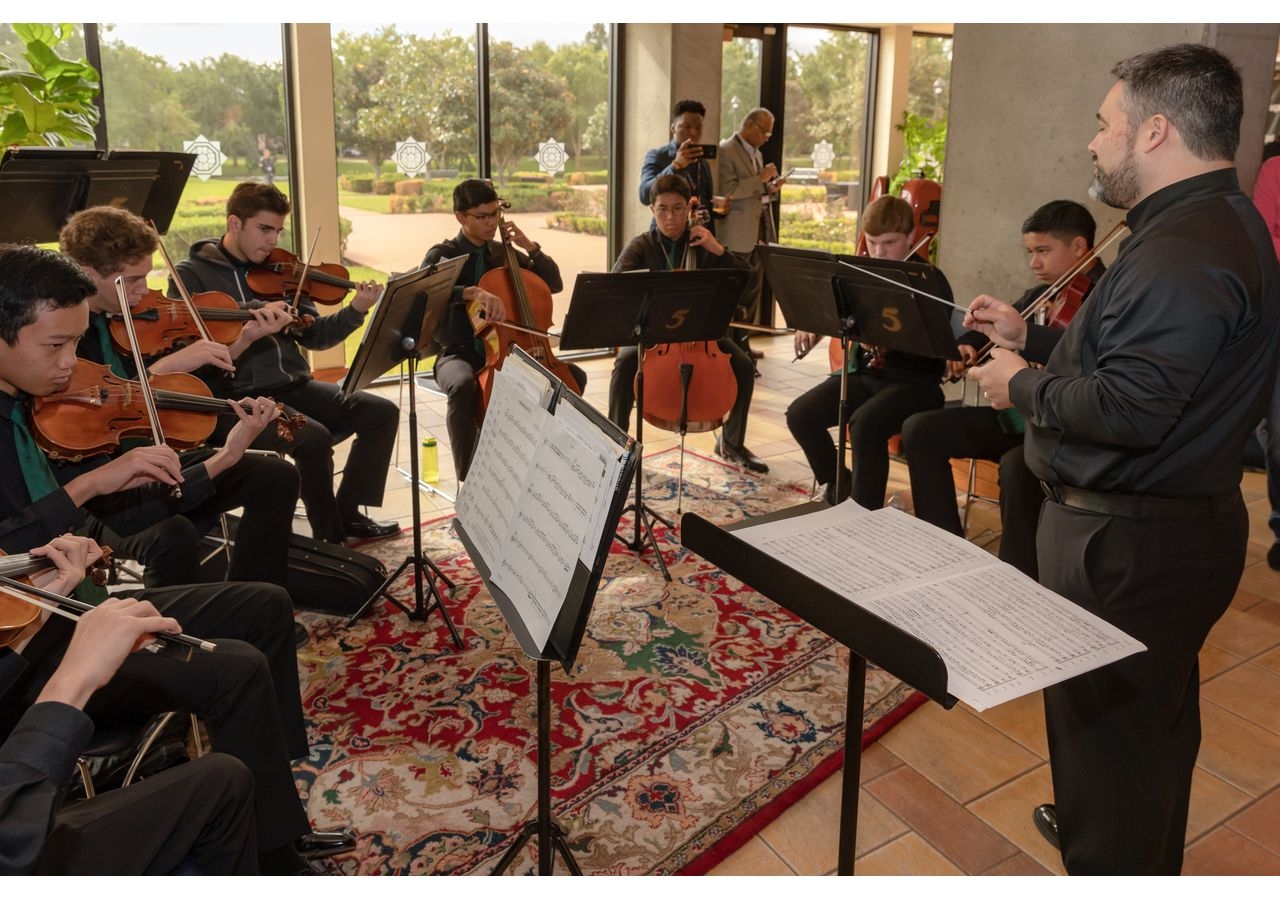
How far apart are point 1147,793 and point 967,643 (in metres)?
0.86

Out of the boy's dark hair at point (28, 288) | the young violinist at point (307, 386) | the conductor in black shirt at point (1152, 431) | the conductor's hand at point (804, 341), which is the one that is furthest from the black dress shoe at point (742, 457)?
the boy's dark hair at point (28, 288)

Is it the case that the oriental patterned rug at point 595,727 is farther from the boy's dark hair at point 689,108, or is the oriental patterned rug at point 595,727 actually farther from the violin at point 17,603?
the boy's dark hair at point 689,108

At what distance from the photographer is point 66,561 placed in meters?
1.75

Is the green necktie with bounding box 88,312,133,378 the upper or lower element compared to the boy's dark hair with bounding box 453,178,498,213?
lower

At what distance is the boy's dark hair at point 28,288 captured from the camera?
2.12m

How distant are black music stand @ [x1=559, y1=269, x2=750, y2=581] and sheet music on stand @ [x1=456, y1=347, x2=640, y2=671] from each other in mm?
1317

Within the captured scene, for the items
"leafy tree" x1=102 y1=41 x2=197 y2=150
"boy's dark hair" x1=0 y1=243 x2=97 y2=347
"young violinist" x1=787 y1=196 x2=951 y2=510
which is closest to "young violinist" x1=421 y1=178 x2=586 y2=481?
"young violinist" x1=787 y1=196 x2=951 y2=510

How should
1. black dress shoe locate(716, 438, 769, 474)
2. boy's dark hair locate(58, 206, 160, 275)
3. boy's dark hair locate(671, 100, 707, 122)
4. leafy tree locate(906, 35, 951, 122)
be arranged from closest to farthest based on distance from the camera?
boy's dark hair locate(58, 206, 160, 275), black dress shoe locate(716, 438, 769, 474), boy's dark hair locate(671, 100, 707, 122), leafy tree locate(906, 35, 951, 122)

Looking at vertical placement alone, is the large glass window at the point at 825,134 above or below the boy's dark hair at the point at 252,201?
above

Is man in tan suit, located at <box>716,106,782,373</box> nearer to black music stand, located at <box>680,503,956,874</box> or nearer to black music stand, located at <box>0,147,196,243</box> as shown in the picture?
black music stand, located at <box>0,147,196,243</box>

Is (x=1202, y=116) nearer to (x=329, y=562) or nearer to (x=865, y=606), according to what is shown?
(x=865, y=606)

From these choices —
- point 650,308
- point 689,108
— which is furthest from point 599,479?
point 689,108

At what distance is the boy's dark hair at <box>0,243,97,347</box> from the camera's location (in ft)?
6.95

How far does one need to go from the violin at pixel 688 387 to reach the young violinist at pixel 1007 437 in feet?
2.64
